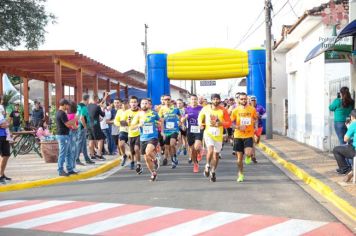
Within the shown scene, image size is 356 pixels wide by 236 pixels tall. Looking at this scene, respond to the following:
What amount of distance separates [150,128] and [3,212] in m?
4.45

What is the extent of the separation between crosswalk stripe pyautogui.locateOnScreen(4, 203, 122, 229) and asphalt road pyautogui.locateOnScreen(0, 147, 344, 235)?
1.03ft

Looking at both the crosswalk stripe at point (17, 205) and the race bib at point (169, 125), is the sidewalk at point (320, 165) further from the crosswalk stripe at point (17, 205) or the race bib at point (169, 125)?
the crosswalk stripe at point (17, 205)

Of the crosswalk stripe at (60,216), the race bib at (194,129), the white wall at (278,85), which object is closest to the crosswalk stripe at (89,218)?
the crosswalk stripe at (60,216)

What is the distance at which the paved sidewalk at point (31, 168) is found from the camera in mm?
12758

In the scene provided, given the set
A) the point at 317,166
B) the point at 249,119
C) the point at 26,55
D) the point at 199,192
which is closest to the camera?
the point at 199,192

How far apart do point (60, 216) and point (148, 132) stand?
4.40 m

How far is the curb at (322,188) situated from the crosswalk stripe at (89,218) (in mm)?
3091

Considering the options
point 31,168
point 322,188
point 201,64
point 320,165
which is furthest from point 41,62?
point 322,188

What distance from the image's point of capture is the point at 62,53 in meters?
17.5

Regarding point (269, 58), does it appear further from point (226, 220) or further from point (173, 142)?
point (226, 220)

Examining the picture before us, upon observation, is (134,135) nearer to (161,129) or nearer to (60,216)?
(161,129)

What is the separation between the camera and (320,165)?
13703mm

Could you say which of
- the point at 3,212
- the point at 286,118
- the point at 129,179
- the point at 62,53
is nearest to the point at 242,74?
the point at 286,118

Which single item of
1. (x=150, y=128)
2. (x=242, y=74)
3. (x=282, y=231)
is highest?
(x=242, y=74)
